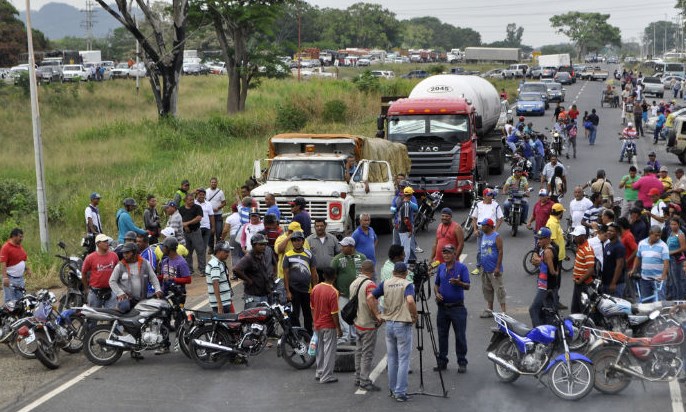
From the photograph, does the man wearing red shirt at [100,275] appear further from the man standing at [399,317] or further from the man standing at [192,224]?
the man standing at [399,317]

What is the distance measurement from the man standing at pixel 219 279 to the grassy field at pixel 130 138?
6.37 meters

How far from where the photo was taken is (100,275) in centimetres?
1374

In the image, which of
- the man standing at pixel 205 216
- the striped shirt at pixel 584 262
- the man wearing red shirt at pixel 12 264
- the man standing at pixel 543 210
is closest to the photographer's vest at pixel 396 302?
the striped shirt at pixel 584 262

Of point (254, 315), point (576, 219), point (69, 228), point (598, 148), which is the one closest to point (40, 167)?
point (69, 228)

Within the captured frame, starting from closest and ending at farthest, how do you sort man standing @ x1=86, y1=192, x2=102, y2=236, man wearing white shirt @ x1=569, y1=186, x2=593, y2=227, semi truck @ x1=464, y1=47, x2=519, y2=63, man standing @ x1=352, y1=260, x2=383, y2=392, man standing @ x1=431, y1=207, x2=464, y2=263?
man standing @ x1=352, y1=260, x2=383, y2=392, man standing @ x1=431, y1=207, x2=464, y2=263, man standing @ x1=86, y1=192, x2=102, y2=236, man wearing white shirt @ x1=569, y1=186, x2=593, y2=227, semi truck @ x1=464, y1=47, x2=519, y2=63

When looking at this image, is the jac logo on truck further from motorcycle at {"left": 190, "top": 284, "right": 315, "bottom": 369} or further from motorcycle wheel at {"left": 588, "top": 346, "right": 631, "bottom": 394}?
motorcycle wheel at {"left": 588, "top": 346, "right": 631, "bottom": 394}

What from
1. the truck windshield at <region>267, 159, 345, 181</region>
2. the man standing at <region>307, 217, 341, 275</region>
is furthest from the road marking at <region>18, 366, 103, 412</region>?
the truck windshield at <region>267, 159, 345, 181</region>

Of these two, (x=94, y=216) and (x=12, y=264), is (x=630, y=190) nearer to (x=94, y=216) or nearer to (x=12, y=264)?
(x=94, y=216)

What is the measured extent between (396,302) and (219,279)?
126 inches

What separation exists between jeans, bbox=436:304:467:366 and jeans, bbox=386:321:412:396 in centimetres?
106

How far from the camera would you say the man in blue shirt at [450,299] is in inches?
476

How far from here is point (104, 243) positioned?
538 inches

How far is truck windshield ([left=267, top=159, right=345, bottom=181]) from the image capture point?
21.2m

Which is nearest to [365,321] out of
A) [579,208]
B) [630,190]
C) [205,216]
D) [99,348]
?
[99,348]
